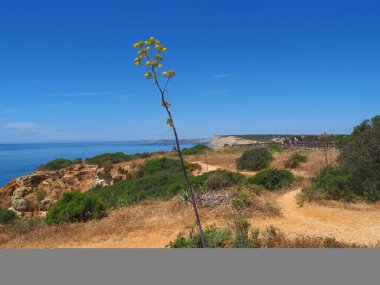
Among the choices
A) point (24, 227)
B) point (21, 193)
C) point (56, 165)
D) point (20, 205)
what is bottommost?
point (20, 205)

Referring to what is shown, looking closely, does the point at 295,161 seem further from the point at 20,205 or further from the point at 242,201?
the point at 20,205

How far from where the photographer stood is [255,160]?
24.3 metres

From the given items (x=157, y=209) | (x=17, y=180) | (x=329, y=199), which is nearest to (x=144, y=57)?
(x=157, y=209)

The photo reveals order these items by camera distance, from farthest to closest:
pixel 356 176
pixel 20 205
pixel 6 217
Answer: pixel 20 205, pixel 6 217, pixel 356 176

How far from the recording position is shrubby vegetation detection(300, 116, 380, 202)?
12.0 meters

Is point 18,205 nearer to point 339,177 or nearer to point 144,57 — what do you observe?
point 339,177

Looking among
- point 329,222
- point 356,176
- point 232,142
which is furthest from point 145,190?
point 232,142

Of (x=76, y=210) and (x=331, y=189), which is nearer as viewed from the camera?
(x=76, y=210)

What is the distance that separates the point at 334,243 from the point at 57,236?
673 centimetres

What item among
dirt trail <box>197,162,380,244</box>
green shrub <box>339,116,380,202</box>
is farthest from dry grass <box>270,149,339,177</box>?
dirt trail <box>197,162,380,244</box>

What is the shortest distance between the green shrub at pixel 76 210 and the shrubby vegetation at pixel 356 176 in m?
6.92

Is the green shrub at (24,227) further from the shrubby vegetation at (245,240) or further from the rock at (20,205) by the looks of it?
the rock at (20,205)

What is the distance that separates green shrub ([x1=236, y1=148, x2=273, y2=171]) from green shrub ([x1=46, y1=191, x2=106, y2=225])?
14243 mm

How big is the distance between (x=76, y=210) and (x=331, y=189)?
8.57m
